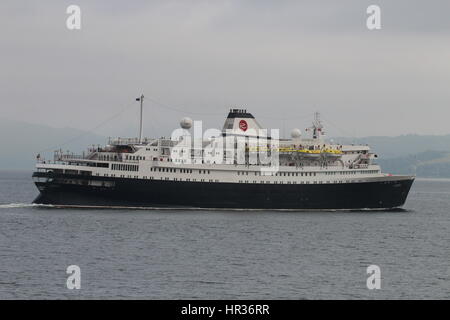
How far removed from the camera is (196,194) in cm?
7306

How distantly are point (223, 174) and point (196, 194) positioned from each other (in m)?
3.22

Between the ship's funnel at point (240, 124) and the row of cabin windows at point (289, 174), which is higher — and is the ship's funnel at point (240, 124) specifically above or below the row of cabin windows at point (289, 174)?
above

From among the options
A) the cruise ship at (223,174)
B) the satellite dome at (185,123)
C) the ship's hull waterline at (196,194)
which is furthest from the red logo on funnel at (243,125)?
the ship's hull waterline at (196,194)

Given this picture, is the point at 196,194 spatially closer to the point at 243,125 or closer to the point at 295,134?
the point at 243,125

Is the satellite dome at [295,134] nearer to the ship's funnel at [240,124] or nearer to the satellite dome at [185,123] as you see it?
the ship's funnel at [240,124]

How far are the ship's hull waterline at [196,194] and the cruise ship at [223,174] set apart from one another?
0.09 metres

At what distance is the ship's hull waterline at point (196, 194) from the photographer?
71625 millimetres

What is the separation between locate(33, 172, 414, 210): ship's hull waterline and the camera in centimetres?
7162

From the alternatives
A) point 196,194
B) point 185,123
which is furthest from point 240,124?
point 196,194

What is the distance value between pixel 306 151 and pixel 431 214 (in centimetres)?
1805

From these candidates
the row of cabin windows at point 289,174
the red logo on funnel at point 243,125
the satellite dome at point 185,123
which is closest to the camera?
the row of cabin windows at point 289,174

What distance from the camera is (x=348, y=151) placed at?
264ft

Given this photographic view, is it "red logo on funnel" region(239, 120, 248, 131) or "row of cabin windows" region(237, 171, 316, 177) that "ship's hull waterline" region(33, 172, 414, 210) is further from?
"red logo on funnel" region(239, 120, 248, 131)
